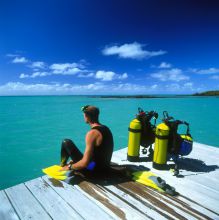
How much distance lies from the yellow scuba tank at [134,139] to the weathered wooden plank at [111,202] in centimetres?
152

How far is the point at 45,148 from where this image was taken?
41.0 ft

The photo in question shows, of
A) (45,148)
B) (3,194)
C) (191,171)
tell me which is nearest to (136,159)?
(191,171)

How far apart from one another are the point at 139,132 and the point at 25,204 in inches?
104

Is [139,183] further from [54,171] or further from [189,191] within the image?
[54,171]

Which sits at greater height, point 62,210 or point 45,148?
point 62,210

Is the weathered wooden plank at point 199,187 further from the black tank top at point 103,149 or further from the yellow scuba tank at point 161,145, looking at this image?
the black tank top at point 103,149

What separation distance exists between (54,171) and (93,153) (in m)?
0.97

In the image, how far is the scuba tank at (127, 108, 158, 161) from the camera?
177 inches

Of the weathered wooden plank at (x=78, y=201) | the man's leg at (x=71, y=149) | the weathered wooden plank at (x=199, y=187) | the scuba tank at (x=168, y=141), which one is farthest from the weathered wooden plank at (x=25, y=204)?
the scuba tank at (x=168, y=141)

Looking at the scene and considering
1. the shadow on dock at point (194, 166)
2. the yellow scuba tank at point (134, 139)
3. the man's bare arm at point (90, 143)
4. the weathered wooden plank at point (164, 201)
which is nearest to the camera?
the weathered wooden plank at point (164, 201)

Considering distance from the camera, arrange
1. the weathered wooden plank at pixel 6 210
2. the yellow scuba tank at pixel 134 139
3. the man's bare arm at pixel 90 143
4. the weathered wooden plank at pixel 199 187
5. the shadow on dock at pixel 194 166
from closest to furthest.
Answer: the weathered wooden plank at pixel 6 210 → the weathered wooden plank at pixel 199 187 → the man's bare arm at pixel 90 143 → the shadow on dock at pixel 194 166 → the yellow scuba tank at pixel 134 139

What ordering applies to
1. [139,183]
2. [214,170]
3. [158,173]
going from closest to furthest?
[139,183], [158,173], [214,170]

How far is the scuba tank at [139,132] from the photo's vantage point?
4504 millimetres

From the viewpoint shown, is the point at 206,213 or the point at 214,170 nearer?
the point at 206,213
